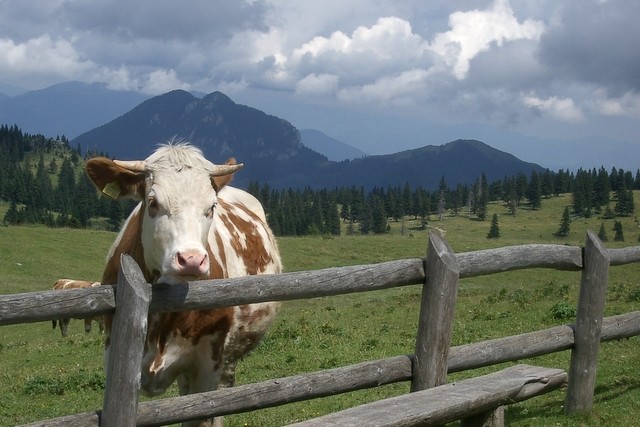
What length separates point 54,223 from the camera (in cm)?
14062

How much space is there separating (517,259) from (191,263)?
3.99 m

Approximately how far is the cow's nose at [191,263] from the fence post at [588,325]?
503 centimetres

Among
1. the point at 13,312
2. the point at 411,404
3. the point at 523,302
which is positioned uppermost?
the point at 13,312

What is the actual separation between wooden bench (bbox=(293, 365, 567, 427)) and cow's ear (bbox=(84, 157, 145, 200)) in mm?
2733

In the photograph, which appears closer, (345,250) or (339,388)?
(339,388)

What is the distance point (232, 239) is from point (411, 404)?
387 cm

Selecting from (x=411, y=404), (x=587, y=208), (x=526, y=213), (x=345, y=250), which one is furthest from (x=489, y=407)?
(x=526, y=213)

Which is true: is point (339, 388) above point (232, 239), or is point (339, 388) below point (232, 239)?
below

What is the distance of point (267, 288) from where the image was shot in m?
6.24

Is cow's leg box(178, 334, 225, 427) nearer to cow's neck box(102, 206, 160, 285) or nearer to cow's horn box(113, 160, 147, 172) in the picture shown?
cow's neck box(102, 206, 160, 285)

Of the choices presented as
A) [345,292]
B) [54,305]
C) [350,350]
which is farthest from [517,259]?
[350,350]

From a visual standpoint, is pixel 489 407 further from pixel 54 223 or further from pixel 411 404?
pixel 54 223

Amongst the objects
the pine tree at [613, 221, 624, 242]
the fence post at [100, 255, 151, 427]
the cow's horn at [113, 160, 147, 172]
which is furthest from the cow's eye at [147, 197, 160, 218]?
the pine tree at [613, 221, 624, 242]

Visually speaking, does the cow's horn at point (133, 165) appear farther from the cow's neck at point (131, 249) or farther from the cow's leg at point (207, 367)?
the cow's leg at point (207, 367)
